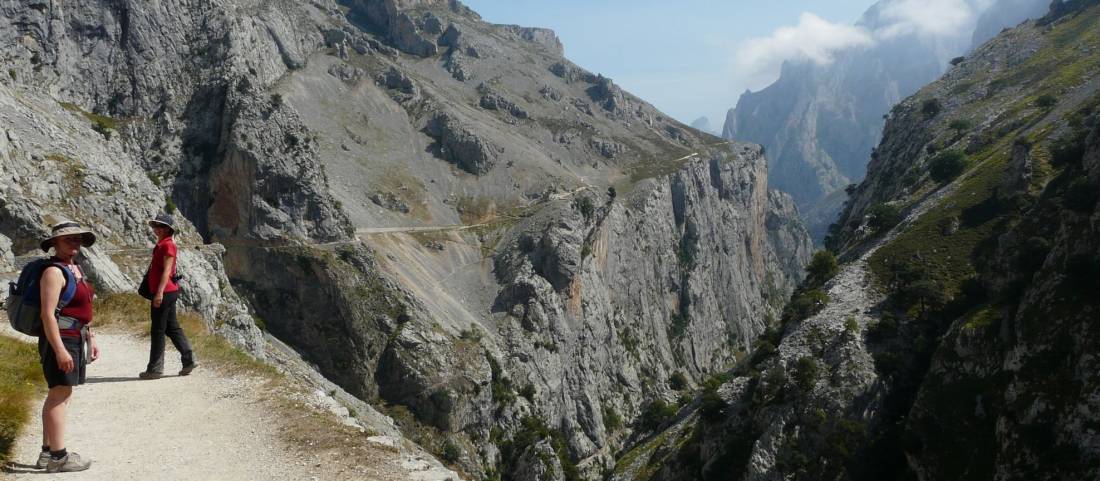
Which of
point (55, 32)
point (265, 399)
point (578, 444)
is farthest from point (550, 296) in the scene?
point (265, 399)

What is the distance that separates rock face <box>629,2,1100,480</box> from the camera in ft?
137

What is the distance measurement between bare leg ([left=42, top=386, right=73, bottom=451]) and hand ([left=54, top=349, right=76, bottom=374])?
0.41 m

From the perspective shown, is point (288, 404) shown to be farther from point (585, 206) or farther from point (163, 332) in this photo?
point (585, 206)

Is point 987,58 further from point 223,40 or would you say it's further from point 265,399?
point 265,399

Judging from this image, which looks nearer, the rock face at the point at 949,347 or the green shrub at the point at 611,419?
the rock face at the point at 949,347

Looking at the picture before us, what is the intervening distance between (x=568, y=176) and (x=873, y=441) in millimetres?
104605

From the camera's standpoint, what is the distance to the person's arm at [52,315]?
1006 centimetres

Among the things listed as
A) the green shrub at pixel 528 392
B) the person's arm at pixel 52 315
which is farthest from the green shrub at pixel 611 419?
the person's arm at pixel 52 315

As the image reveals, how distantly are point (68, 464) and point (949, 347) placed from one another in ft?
190

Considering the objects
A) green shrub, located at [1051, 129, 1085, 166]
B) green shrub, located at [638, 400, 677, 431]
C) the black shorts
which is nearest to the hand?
the black shorts

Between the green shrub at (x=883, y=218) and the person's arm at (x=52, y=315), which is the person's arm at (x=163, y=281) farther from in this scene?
the green shrub at (x=883, y=218)

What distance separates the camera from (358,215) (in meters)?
102

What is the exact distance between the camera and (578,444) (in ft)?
336

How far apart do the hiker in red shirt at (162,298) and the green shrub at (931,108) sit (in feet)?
436
